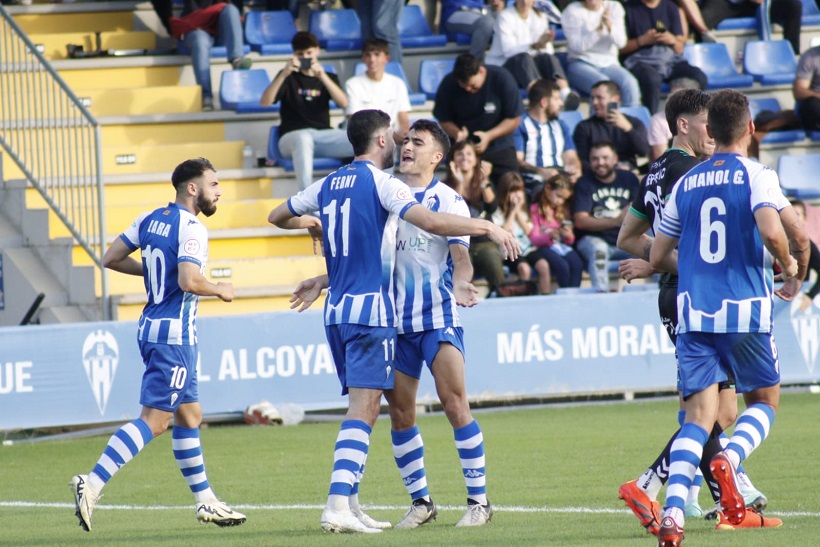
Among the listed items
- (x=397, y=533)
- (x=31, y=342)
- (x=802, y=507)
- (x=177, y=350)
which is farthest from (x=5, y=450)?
(x=802, y=507)

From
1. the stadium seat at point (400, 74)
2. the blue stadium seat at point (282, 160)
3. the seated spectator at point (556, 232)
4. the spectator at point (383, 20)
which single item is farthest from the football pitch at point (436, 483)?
the spectator at point (383, 20)

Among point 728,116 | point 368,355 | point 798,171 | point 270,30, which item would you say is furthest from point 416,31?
point 728,116

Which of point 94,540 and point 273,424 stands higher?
point 94,540

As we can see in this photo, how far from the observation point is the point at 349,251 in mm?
6609

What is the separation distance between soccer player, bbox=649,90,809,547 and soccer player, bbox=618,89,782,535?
443 millimetres

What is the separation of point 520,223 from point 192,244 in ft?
24.9

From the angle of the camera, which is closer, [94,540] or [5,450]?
[94,540]

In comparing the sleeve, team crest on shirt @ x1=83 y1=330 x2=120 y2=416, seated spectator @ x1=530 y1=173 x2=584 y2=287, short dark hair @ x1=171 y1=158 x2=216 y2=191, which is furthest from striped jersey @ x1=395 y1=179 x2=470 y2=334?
seated spectator @ x1=530 y1=173 x2=584 y2=287

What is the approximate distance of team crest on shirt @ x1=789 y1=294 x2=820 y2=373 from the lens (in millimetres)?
13688

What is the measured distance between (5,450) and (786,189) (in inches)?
387

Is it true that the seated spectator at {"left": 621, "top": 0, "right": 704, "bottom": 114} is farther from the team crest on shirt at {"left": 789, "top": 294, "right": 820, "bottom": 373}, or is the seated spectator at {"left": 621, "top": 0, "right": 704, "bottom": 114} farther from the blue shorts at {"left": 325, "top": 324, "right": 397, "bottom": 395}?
the blue shorts at {"left": 325, "top": 324, "right": 397, "bottom": 395}

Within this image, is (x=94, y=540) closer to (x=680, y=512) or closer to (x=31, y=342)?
(x=680, y=512)

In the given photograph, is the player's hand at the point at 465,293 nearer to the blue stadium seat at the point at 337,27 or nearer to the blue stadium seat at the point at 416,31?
the blue stadium seat at the point at 337,27

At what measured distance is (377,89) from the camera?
15.5 m
